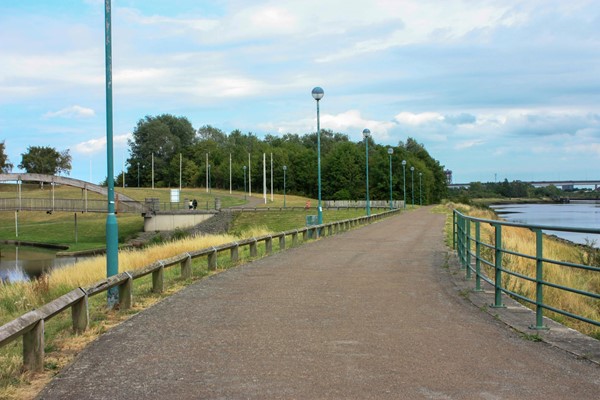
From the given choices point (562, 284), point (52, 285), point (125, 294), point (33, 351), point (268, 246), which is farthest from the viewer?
point (268, 246)

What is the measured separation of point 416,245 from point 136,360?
672 inches

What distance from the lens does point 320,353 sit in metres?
6.93

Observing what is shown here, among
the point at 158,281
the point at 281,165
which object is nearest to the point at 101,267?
the point at 158,281

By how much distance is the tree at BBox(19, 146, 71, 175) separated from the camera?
160 metres

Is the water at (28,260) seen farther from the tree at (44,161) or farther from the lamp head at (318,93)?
the tree at (44,161)

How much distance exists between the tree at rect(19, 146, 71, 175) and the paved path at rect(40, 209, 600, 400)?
527ft

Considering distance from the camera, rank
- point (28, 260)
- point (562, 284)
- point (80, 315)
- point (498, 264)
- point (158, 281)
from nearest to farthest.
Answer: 1. point (80, 315)
2. point (498, 264)
3. point (158, 281)
4. point (562, 284)
5. point (28, 260)

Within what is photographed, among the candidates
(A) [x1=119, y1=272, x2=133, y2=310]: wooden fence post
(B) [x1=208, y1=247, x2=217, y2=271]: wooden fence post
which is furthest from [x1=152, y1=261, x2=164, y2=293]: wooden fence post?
(B) [x1=208, y1=247, x2=217, y2=271]: wooden fence post

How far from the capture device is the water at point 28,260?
141ft

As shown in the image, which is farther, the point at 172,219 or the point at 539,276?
the point at 172,219

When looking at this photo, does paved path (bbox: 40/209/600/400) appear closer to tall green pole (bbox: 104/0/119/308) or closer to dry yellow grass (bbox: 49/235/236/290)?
tall green pole (bbox: 104/0/119/308)

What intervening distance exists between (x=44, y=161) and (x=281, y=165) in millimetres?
58251

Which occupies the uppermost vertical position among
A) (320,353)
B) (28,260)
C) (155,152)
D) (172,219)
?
(155,152)

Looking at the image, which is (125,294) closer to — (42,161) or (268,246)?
(268,246)
